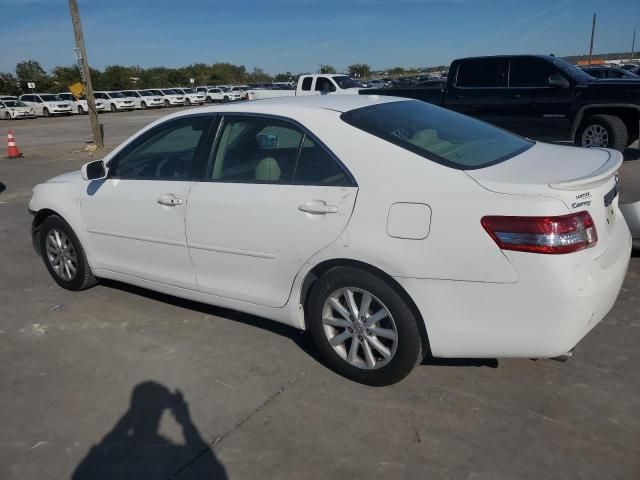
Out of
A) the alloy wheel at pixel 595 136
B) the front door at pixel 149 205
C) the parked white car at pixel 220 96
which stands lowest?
the parked white car at pixel 220 96

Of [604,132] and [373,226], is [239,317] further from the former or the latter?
[604,132]

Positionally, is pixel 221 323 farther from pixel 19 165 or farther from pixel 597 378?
pixel 19 165

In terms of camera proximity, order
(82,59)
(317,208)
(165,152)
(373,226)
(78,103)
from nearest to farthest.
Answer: (373,226)
(317,208)
(165,152)
(82,59)
(78,103)

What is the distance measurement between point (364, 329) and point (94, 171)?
2422 mm

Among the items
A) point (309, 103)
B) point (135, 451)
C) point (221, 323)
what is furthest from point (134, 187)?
point (135, 451)

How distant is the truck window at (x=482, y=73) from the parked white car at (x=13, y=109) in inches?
1318

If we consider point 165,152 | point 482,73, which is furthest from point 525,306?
point 482,73

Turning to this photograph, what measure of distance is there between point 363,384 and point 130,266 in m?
2.01

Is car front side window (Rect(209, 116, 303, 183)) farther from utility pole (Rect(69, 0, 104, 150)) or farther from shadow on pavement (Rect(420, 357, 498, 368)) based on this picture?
utility pole (Rect(69, 0, 104, 150))

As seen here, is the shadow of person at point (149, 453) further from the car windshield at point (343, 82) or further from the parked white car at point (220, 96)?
the parked white car at point (220, 96)

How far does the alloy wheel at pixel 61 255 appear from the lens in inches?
182

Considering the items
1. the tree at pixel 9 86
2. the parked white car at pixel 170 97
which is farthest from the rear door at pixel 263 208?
the tree at pixel 9 86

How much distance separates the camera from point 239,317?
4.17 meters

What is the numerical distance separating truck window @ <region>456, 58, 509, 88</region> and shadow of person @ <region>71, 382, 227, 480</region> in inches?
384
